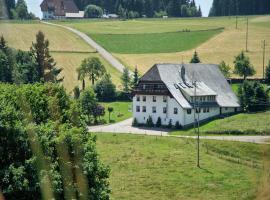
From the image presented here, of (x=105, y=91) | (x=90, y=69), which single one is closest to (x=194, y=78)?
(x=105, y=91)

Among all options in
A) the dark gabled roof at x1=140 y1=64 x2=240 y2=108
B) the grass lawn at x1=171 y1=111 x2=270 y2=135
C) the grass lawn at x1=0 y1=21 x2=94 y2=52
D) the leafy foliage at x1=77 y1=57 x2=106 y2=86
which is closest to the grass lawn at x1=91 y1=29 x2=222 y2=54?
the grass lawn at x1=0 y1=21 x2=94 y2=52

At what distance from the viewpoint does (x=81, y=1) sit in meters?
191

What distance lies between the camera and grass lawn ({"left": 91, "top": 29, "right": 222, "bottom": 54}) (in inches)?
4372

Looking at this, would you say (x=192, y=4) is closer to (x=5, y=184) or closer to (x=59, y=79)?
(x=59, y=79)

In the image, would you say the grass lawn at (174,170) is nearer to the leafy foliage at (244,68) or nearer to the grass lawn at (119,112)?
the grass lawn at (119,112)

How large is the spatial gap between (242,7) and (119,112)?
9619 cm

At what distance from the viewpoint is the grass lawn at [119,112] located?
66438 mm

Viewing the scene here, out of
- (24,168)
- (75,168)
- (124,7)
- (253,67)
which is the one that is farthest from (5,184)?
(124,7)

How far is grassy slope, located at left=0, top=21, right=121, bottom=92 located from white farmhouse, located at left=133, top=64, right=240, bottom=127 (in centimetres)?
1692

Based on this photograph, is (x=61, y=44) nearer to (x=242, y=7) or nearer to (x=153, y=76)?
(x=153, y=76)

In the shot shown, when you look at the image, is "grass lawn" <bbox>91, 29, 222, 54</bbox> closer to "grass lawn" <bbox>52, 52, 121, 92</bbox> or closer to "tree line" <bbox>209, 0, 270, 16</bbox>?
"grass lawn" <bbox>52, 52, 121, 92</bbox>

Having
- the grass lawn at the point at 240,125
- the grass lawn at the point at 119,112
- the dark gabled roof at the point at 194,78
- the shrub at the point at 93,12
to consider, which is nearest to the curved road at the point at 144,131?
the grass lawn at the point at 119,112

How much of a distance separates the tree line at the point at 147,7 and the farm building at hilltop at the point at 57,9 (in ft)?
40.9

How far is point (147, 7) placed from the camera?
179500 mm
